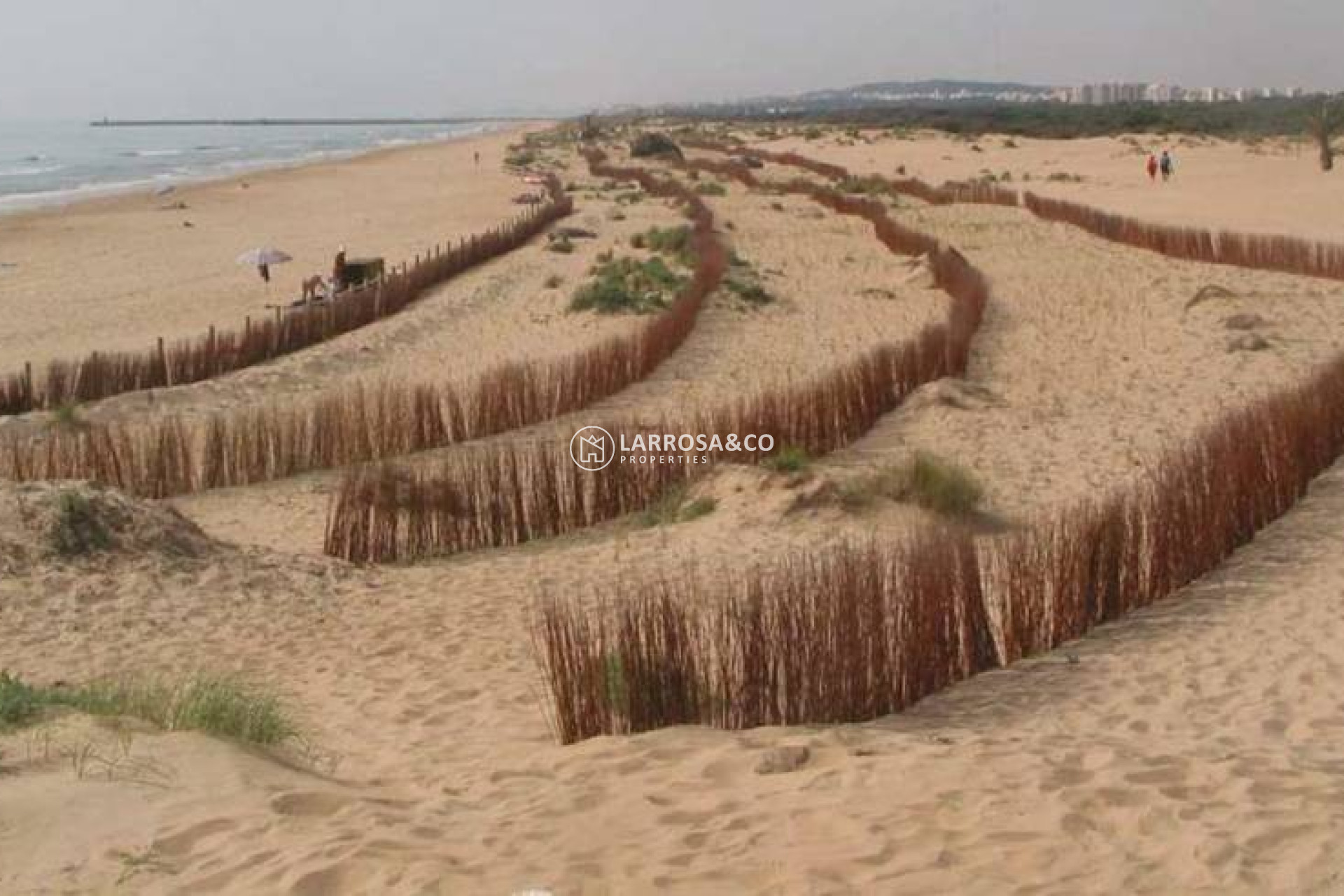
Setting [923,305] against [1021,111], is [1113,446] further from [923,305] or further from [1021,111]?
[1021,111]

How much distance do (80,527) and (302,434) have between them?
2777 millimetres

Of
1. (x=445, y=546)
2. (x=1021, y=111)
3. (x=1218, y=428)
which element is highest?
(x=1021, y=111)

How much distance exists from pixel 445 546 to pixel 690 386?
16.4 feet

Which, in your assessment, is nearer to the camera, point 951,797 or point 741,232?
point 951,797

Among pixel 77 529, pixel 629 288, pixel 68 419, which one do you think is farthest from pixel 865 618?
pixel 629 288

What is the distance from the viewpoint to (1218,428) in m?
8.08

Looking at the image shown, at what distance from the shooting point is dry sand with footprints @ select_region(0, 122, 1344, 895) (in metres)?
3.70

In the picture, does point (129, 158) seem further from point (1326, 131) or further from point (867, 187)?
point (1326, 131)

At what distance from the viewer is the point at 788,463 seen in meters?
9.05

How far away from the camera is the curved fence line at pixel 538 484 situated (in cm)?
848

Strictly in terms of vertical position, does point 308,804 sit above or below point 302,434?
below

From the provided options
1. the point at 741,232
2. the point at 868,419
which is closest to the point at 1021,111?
the point at 741,232

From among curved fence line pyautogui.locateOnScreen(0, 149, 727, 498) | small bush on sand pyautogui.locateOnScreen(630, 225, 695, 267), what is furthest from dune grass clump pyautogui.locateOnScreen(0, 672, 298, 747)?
small bush on sand pyautogui.locateOnScreen(630, 225, 695, 267)

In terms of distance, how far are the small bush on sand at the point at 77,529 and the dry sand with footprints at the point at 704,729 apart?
7 cm
